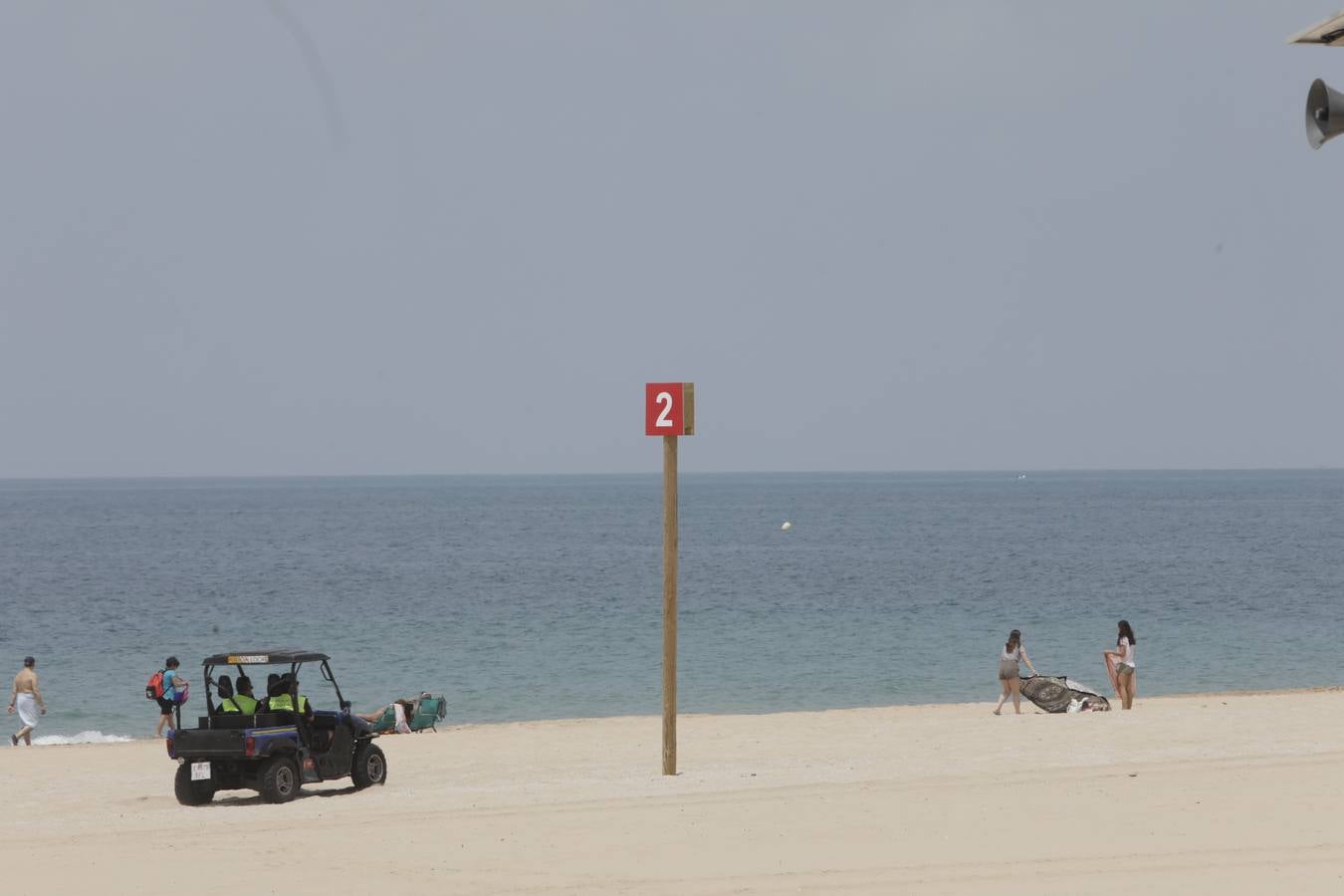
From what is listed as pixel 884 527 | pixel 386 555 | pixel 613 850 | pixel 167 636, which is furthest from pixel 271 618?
pixel 884 527

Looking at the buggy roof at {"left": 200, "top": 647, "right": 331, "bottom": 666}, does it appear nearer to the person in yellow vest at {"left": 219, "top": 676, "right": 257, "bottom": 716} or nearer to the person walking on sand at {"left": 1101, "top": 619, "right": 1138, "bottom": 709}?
the person in yellow vest at {"left": 219, "top": 676, "right": 257, "bottom": 716}

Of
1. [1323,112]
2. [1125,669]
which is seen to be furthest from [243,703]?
[1125,669]

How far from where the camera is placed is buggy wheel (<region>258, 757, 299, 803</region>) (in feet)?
51.9

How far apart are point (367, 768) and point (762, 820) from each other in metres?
5.62

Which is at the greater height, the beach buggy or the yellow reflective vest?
the yellow reflective vest

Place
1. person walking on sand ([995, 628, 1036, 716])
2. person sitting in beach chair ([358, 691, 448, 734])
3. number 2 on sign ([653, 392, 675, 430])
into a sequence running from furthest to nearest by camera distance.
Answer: person sitting in beach chair ([358, 691, 448, 734])
person walking on sand ([995, 628, 1036, 716])
number 2 on sign ([653, 392, 675, 430])

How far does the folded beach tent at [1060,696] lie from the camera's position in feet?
80.9

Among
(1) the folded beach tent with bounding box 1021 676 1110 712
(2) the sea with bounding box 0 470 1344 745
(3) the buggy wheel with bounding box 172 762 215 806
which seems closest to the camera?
(3) the buggy wheel with bounding box 172 762 215 806

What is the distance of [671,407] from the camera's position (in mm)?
15531

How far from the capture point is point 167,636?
5106 centimetres

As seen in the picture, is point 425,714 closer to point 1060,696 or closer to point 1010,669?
point 1010,669

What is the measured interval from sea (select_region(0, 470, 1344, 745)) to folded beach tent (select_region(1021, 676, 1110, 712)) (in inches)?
291

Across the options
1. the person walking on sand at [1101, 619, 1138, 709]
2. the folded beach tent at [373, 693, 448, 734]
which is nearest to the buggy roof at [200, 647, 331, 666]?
the folded beach tent at [373, 693, 448, 734]

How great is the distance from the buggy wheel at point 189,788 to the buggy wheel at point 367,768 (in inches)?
59.4
